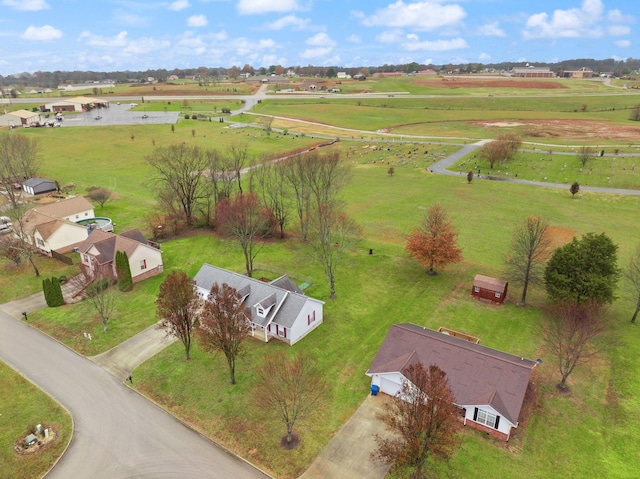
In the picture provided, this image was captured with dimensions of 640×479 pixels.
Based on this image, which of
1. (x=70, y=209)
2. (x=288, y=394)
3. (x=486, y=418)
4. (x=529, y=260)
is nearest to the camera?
(x=288, y=394)

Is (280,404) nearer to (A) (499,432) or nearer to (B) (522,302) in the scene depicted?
(A) (499,432)

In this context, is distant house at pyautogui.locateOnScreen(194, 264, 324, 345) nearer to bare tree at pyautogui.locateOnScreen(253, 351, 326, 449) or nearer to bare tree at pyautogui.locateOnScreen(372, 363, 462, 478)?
bare tree at pyautogui.locateOnScreen(253, 351, 326, 449)

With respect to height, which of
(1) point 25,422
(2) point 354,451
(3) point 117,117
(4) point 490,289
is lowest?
(2) point 354,451

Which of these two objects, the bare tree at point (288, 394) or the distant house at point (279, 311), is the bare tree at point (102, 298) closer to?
the distant house at point (279, 311)

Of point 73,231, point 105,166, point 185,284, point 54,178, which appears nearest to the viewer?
point 185,284

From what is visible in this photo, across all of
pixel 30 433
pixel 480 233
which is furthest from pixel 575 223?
pixel 30 433

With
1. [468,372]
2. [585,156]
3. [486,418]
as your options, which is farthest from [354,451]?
[585,156]

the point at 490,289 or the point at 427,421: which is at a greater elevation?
the point at 427,421

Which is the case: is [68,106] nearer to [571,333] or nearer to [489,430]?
[489,430]
